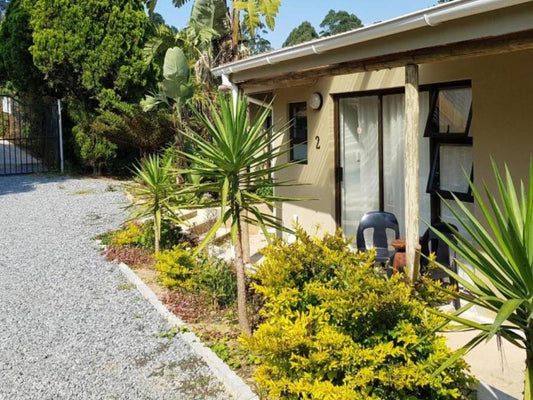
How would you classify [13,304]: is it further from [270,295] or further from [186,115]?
[186,115]

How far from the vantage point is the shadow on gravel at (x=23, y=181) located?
15547mm

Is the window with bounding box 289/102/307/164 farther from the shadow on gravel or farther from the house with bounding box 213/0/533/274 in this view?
the shadow on gravel

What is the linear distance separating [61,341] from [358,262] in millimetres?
3374

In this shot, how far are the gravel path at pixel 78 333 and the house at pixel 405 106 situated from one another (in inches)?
102

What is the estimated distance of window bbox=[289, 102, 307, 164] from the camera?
9.50m

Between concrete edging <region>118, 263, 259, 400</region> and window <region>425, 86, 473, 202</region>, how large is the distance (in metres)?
3.44

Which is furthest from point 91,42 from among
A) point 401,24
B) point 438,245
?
point 401,24

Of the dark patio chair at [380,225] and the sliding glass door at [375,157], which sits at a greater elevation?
the sliding glass door at [375,157]

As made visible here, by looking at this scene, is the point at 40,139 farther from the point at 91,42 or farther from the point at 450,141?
the point at 450,141

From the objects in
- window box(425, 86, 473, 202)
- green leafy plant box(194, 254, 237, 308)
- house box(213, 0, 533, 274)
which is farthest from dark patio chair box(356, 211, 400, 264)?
green leafy plant box(194, 254, 237, 308)

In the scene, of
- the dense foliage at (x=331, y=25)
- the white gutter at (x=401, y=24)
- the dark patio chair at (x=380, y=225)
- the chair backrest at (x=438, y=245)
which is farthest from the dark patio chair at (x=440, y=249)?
the dense foliage at (x=331, y=25)

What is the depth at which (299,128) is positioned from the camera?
31.8 feet

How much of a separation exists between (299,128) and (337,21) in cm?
7592

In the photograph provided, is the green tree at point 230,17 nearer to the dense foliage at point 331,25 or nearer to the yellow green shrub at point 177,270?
the yellow green shrub at point 177,270
